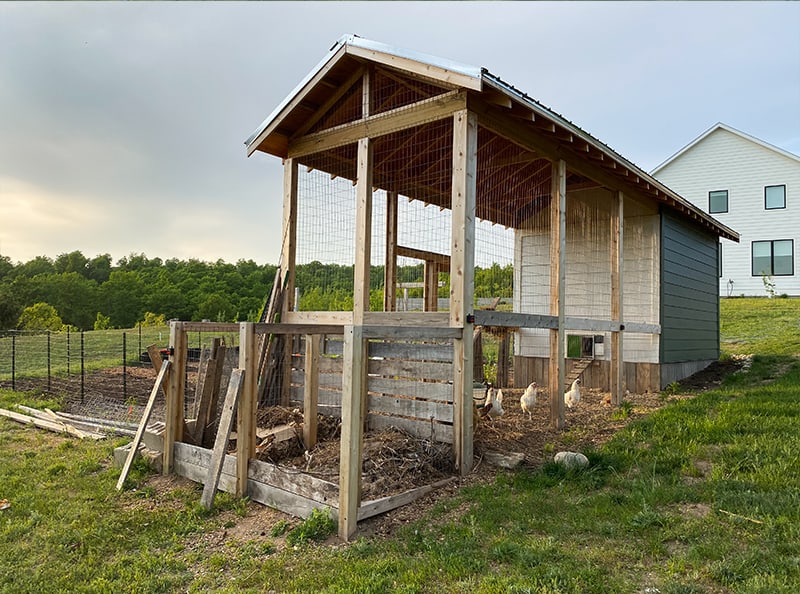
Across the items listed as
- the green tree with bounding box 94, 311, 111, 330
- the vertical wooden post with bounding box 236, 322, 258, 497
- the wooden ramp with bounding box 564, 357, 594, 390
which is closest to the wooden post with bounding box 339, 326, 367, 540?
the vertical wooden post with bounding box 236, 322, 258, 497

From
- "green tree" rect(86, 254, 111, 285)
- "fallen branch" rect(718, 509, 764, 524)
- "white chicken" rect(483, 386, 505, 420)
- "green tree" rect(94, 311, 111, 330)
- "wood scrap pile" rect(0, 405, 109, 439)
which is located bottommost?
"wood scrap pile" rect(0, 405, 109, 439)

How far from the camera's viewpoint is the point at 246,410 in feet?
14.2

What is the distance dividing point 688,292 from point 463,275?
284 inches

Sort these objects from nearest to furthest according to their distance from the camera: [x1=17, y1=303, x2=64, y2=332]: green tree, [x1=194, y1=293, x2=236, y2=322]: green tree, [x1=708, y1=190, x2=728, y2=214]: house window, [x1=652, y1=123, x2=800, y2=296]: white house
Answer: [x1=652, y1=123, x2=800, y2=296]: white house, [x1=708, y1=190, x2=728, y2=214]: house window, [x1=194, y1=293, x2=236, y2=322]: green tree, [x1=17, y1=303, x2=64, y2=332]: green tree

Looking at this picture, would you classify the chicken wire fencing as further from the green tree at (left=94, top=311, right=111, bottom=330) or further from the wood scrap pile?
the green tree at (left=94, top=311, right=111, bottom=330)

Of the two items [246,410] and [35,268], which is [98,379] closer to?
[246,410]

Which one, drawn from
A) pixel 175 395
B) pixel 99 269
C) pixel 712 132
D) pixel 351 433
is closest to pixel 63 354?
pixel 175 395

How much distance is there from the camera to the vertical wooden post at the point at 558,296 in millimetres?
6305

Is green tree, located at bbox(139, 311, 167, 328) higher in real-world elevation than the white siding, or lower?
lower

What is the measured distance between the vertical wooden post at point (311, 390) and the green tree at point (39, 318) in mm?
27308

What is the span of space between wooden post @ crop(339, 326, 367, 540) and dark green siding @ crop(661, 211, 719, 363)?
275 inches

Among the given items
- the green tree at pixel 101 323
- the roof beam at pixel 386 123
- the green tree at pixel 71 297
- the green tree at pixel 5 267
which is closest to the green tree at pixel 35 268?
the green tree at pixel 5 267

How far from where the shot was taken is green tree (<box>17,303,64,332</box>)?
89.2 ft

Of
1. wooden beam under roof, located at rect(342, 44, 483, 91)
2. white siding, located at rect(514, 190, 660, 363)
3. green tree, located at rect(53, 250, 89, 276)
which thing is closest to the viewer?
wooden beam under roof, located at rect(342, 44, 483, 91)
